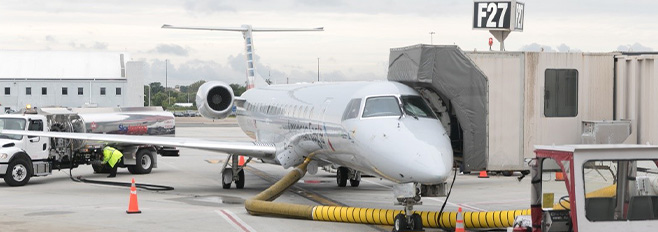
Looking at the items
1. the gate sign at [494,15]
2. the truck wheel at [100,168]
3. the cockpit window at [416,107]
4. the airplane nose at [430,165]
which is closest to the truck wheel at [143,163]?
the truck wheel at [100,168]

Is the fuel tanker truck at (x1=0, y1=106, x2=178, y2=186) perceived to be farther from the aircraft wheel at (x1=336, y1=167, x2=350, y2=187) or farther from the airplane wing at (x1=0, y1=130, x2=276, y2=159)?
the aircraft wheel at (x1=336, y1=167, x2=350, y2=187)

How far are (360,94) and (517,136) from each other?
3.35m

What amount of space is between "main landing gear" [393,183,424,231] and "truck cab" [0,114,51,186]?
43.3ft

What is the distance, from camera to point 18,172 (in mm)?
25562

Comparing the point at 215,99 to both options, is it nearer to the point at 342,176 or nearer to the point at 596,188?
the point at 342,176

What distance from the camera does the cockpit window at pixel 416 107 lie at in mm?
16797

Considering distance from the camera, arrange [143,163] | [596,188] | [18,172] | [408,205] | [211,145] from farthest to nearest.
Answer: [143,163] → [18,172] → [211,145] → [408,205] → [596,188]

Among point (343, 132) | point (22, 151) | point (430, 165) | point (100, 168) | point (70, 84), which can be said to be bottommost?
point (100, 168)

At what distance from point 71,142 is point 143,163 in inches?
129

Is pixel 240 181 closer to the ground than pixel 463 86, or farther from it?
closer to the ground

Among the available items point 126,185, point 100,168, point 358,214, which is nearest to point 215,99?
point 100,168

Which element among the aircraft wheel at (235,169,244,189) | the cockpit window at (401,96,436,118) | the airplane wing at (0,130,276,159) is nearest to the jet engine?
the airplane wing at (0,130,276,159)

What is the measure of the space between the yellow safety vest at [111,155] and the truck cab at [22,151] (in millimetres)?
2151

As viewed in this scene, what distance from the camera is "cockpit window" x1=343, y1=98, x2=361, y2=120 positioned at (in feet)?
58.9
